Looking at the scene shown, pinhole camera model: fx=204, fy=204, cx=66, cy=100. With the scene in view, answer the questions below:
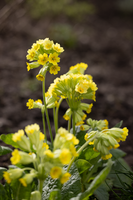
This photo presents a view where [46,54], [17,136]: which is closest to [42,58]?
[46,54]

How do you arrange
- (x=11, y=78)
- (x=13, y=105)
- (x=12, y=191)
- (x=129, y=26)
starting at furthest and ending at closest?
(x=129, y=26), (x=11, y=78), (x=13, y=105), (x=12, y=191)

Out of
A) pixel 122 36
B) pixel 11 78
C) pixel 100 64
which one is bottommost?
pixel 11 78

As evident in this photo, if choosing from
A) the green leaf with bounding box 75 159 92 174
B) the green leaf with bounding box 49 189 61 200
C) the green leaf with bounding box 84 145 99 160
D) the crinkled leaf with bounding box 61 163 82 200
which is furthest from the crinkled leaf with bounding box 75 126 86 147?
the green leaf with bounding box 49 189 61 200

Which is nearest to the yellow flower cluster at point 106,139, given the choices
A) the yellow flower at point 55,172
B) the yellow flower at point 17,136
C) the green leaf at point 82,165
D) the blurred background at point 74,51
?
the green leaf at point 82,165

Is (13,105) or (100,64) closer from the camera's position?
(13,105)

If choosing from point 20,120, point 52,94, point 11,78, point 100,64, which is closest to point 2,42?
point 11,78

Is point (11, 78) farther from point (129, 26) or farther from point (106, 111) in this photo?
point (129, 26)

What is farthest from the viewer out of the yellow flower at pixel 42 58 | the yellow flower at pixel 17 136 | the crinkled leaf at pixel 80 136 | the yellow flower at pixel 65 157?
the crinkled leaf at pixel 80 136

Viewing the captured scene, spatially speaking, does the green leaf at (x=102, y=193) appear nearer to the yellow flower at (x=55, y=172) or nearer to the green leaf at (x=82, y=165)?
the green leaf at (x=82, y=165)
